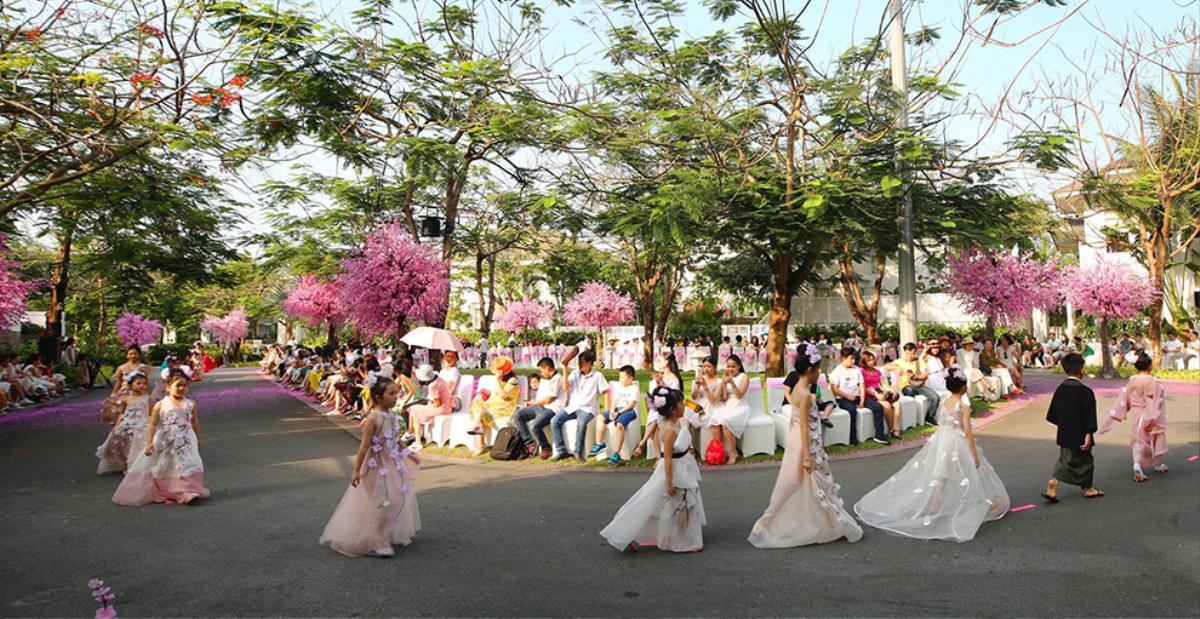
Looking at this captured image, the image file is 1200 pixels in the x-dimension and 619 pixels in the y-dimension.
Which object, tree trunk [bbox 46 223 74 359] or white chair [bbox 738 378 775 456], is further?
tree trunk [bbox 46 223 74 359]

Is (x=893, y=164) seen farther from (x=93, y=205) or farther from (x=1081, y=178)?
(x=93, y=205)

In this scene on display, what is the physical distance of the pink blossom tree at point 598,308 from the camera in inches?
1383

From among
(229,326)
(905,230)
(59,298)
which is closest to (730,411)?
(905,230)

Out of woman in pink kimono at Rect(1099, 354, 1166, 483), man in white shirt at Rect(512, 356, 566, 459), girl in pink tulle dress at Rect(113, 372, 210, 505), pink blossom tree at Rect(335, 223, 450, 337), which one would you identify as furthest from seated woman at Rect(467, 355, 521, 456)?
woman in pink kimono at Rect(1099, 354, 1166, 483)

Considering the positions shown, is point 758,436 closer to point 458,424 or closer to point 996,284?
point 458,424

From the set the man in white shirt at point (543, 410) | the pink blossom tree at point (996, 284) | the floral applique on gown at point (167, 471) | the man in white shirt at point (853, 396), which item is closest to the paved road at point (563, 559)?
the floral applique on gown at point (167, 471)

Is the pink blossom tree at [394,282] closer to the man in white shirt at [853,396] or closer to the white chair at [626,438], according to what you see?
the white chair at [626,438]

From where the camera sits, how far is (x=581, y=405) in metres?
10.6

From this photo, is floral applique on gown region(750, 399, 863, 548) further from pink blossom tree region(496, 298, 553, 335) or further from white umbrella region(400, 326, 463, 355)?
pink blossom tree region(496, 298, 553, 335)

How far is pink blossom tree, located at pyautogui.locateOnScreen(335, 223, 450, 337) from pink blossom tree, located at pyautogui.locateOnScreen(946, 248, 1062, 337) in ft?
45.9

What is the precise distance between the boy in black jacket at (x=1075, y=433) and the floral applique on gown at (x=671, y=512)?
3889 mm

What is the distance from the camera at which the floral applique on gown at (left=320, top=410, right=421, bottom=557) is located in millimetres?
5926

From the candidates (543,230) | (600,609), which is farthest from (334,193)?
(600,609)

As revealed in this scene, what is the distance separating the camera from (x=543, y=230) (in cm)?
2228
